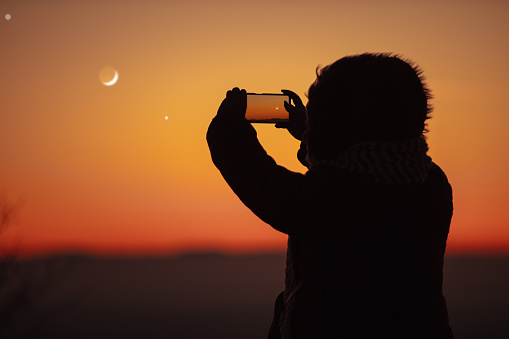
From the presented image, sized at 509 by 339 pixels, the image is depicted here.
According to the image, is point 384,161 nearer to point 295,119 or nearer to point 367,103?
point 367,103

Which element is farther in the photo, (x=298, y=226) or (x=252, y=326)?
(x=252, y=326)

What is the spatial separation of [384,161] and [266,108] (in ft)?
2.24

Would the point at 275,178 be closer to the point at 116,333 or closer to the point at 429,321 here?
the point at 429,321

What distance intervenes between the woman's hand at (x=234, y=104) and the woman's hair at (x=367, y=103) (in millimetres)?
250

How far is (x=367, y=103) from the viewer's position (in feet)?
5.57

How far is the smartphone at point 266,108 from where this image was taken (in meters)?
2.19

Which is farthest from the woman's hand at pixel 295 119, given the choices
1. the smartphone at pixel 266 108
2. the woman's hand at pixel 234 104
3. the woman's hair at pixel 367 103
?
the woman's hair at pixel 367 103

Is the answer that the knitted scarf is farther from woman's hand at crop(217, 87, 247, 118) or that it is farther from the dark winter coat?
woman's hand at crop(217, 87, 247, 118)

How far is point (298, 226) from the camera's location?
168cm

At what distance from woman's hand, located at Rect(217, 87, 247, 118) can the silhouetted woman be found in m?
0.12

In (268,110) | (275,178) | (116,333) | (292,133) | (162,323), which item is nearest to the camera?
(275,178)

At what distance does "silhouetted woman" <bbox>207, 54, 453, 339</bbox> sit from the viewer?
5.52 ft

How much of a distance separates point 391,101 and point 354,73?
0.41 feet

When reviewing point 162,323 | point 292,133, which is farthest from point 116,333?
point 292,133
